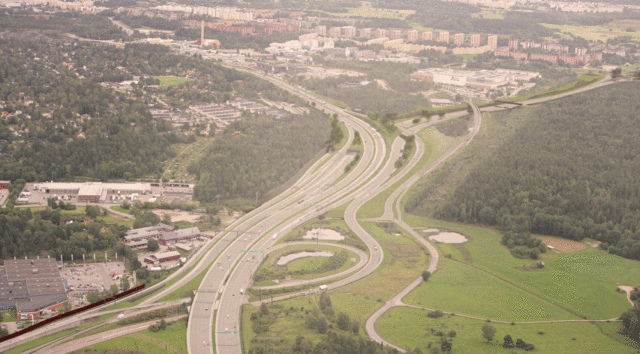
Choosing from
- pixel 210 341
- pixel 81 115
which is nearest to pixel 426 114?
pixel 210 341

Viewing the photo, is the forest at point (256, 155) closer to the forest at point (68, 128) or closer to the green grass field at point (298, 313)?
the forest at point (68, 128)

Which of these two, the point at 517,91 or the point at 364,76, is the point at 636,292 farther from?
the point at 364,76

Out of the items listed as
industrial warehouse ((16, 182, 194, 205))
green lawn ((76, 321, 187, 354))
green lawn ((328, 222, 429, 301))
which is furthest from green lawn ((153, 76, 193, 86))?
green lawn ((76, 321, 187, 354))

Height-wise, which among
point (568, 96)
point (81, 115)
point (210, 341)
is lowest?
point (210, 341)

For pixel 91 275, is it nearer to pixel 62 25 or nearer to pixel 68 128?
pixel 68 128

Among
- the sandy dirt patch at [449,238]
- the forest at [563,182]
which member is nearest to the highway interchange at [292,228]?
the sandy dirt patch at [449,238]

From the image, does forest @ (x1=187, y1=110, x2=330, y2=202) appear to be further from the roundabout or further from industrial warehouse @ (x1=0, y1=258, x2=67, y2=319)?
industrial warehouse @ (x1=0, y1=258, x2=67, y2=319)
